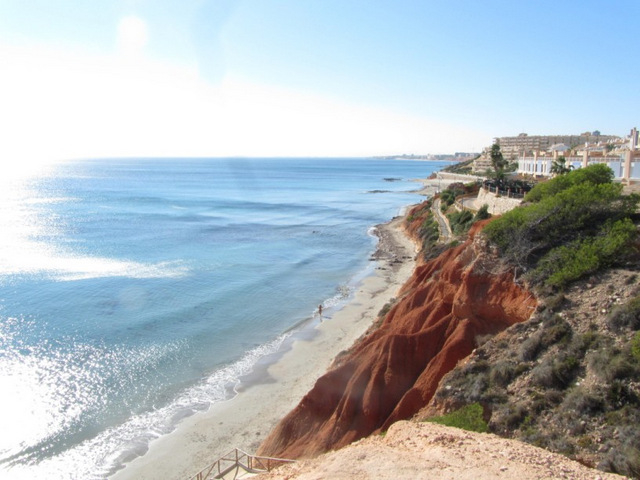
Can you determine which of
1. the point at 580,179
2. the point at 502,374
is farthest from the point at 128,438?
the point at 580,179

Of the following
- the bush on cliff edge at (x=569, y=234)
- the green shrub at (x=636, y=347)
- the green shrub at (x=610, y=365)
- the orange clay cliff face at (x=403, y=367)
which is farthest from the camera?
the bush on cliff edge at (x=569, y=234)

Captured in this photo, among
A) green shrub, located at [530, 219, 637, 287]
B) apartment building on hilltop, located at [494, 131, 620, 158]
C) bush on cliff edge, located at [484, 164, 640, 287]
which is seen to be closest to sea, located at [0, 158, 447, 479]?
bush on cliff edge, located at [484, 164, 640, 287]

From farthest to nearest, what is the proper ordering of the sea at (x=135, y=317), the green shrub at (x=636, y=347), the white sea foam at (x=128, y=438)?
the sea at (x=135, y=317) < the white sea foam at (x=128, y=438) < the green shrub at (x=636, y=347)

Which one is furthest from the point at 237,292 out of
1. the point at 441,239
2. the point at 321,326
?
the point at 441,239

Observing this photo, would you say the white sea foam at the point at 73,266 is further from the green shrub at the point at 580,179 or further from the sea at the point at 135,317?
the green shrub at the point at 580,179

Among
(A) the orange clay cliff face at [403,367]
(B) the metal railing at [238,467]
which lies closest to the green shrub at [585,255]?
(A) the orange clay cliff face at [403,367]

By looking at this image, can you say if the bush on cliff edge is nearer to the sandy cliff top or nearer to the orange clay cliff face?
the orange clay cliff face
